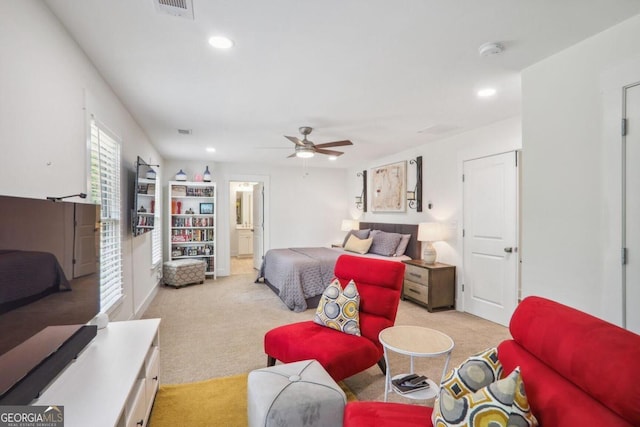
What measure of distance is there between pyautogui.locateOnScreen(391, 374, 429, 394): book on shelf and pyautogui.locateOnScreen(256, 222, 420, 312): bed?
248 centimetres

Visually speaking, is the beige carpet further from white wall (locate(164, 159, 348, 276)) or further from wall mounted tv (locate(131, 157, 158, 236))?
white wall (locate(164, 159, 348, 276))

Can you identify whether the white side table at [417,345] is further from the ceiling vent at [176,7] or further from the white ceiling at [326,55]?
the ceiling vent at [176,7]

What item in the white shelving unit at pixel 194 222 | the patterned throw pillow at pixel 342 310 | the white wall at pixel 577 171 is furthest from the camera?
the white shelving unit at pixel 194 222

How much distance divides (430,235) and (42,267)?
418 centimetres

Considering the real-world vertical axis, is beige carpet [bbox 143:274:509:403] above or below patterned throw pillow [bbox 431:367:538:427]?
below

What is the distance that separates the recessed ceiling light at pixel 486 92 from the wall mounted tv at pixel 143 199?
11.9 ft

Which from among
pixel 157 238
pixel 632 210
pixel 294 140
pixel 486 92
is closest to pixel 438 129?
pixel 486 92

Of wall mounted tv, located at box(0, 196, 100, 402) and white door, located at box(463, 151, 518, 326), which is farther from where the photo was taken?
white door, located at box(463, 151, 518, 326)

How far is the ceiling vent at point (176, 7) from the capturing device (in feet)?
5.40

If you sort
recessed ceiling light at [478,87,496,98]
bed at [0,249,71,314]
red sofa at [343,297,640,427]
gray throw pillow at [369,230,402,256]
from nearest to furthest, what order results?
red sofa at [343,297,640,427]
bed at [0,249,71,314]
recessed ceiling light at [478,87,496,98]
gray throw pillow at [369,230,402,256]

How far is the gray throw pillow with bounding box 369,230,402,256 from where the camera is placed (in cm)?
524

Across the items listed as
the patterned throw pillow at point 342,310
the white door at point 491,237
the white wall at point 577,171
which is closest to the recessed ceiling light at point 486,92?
the white wall at point 577,171

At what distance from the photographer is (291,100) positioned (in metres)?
3.08

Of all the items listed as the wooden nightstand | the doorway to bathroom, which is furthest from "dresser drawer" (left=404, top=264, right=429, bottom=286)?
the doorway to bathroom
